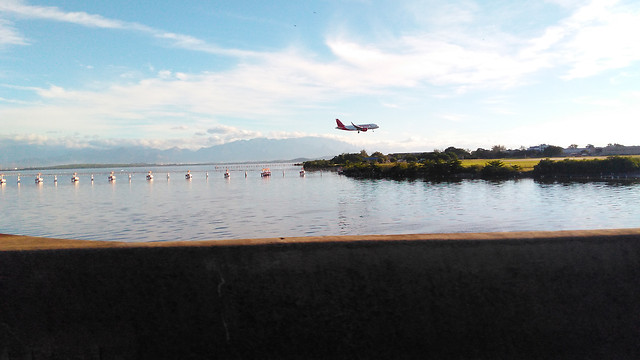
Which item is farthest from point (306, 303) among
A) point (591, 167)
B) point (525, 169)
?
point (525, 169)

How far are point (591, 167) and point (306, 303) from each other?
126845mm

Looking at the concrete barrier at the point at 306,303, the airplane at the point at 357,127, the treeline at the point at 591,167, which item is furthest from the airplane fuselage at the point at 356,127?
the concrete barrier at the point at 306,303

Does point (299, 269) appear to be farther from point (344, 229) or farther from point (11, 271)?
point (344, 229)

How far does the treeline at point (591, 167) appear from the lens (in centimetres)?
10831

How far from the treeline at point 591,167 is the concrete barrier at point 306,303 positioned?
124m

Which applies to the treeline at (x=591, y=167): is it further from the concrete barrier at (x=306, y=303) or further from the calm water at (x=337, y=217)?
the concrete barrier at (x=306, y=303)

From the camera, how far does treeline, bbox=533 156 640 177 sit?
355ft

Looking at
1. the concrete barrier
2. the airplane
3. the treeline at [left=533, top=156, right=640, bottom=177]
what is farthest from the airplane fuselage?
the concrete barrier

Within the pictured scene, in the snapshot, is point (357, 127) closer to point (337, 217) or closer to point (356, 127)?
point (356, 127)

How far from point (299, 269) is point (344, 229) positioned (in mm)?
38324

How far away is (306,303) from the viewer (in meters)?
4.16

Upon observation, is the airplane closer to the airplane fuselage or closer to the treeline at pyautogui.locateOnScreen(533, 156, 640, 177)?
the airplane fuselage

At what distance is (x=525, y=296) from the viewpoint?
13.9ft

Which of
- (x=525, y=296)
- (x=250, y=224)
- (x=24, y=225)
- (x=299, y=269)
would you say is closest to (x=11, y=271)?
(x=299, y=269)
